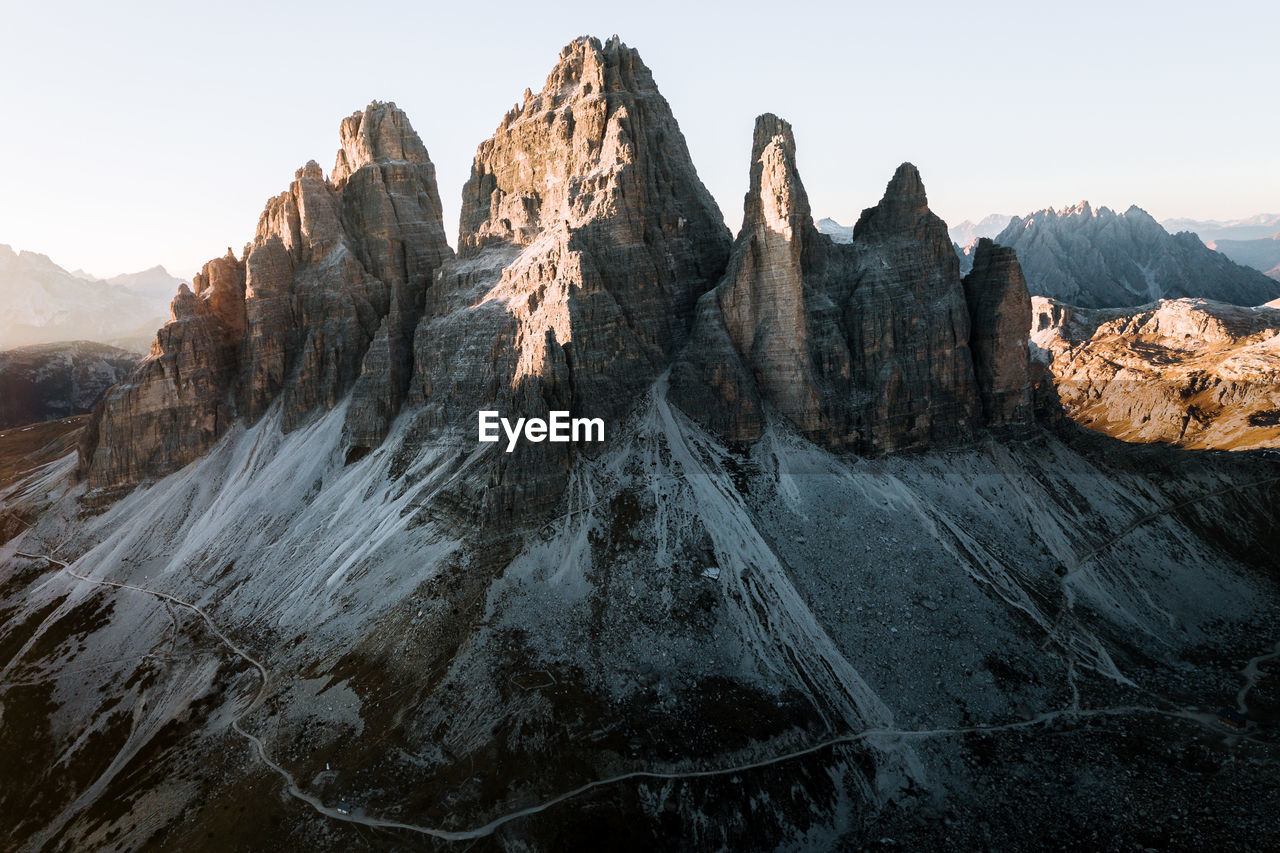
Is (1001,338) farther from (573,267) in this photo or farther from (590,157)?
(590,157)

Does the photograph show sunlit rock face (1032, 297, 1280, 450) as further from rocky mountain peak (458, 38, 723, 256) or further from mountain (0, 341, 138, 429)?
mountain (0, 341, 138, 429)

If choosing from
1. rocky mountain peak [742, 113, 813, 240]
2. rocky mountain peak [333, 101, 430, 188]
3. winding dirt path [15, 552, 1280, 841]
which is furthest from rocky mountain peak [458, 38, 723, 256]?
winding dirt path [15, 552, 1280, 841]

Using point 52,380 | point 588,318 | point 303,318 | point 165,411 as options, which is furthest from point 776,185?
point 52,380

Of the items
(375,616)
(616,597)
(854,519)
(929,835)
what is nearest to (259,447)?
(375,616)

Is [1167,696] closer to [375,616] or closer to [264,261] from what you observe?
[375,616]

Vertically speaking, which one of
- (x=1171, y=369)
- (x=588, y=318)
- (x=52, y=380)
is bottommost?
(x=1171, y=369)

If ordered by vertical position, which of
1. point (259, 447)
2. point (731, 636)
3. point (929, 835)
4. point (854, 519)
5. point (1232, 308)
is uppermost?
point (1232, 308)
